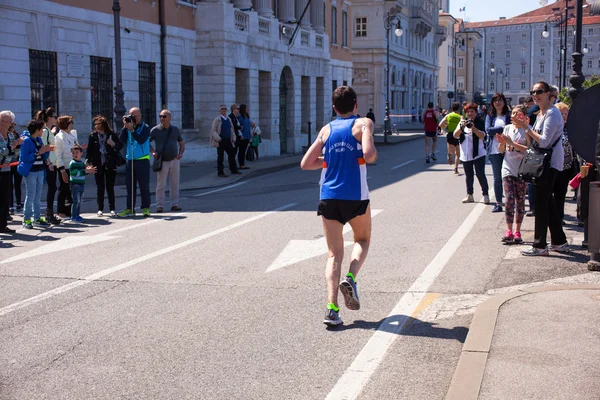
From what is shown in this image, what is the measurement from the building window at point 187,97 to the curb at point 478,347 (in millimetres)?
23629

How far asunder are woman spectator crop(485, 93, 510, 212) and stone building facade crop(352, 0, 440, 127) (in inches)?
2150

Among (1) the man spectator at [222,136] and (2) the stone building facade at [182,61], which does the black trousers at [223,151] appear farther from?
(2) the stone building facade at [182,61]

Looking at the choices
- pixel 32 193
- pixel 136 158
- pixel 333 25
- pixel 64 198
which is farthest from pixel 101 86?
pixel 333 25

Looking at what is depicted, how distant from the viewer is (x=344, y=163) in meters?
6.77

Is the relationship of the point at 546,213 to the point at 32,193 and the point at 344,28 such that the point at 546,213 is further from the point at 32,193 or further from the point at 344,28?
the point at 344,28

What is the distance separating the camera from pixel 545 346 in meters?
5.77

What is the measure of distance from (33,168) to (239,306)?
682cm

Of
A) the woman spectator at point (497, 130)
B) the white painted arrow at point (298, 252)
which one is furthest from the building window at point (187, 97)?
the white painted arrow at point (298, 252)

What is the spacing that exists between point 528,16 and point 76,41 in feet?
490

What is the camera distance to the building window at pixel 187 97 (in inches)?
1179

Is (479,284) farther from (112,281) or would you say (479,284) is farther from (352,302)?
(112,281)

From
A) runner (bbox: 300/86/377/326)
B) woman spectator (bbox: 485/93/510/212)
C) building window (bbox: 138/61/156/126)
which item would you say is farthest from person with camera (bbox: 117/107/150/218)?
building window (bbox: 138/61/156/126)

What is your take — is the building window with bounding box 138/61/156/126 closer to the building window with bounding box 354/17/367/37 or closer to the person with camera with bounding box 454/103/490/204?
the person with camera with bounding box 454/103/490/204


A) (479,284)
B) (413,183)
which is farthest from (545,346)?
(413,183)
